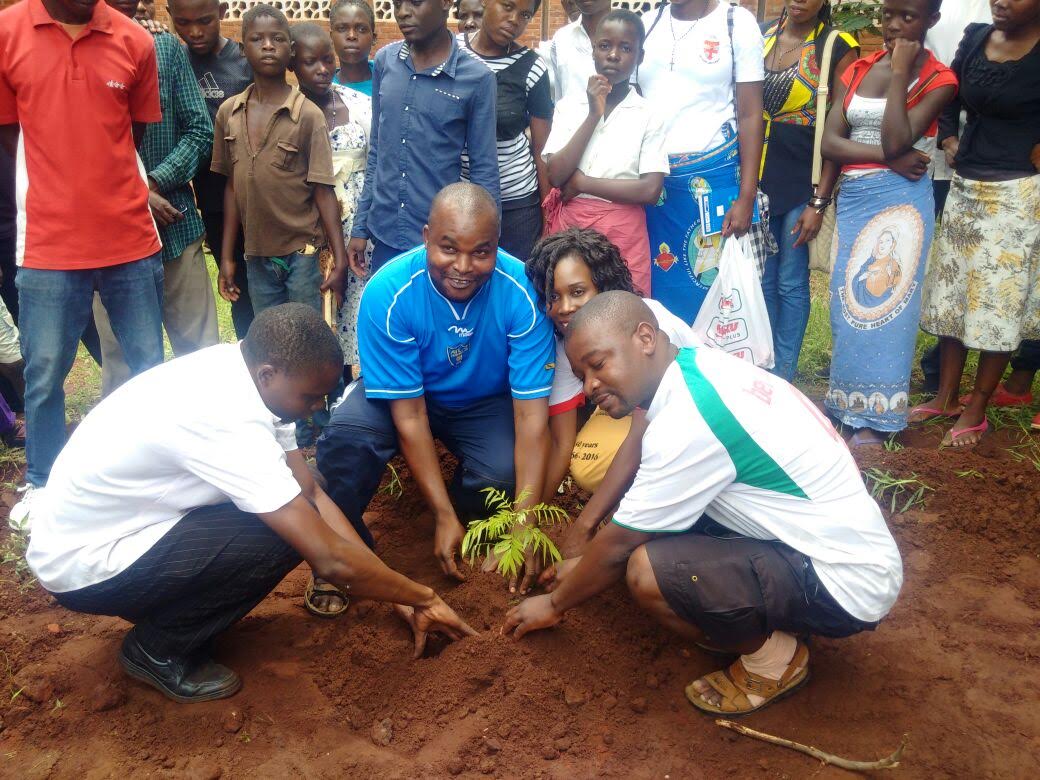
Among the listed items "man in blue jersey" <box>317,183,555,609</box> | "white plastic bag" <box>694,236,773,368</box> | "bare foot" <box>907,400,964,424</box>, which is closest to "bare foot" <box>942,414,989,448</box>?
"bare foot" <box>907,400,964,424</box>

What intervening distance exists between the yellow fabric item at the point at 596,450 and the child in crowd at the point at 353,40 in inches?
86.4

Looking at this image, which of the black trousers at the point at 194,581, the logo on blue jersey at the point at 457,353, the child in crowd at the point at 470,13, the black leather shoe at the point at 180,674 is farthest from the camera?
the child in crowd at the point at 470,13

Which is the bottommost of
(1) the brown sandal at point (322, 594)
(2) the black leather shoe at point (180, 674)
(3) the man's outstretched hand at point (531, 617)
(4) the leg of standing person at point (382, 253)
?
(1) the brown sandal at point (322, 594)

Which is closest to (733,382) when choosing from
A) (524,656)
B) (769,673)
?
(769,673)

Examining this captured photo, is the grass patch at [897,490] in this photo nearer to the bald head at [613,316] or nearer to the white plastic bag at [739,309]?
the white plastic bag at [739,309]

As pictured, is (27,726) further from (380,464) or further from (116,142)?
(116,142)

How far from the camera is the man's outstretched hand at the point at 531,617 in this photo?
9.53 feet

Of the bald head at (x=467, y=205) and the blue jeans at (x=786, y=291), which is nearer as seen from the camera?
the bald head at (x=467, y=205)

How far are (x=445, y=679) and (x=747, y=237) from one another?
248cm

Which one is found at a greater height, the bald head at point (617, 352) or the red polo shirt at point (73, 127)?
the red polo shirt at point (73, 127)

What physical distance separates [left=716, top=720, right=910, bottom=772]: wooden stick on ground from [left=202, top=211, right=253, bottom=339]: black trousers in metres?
3.18

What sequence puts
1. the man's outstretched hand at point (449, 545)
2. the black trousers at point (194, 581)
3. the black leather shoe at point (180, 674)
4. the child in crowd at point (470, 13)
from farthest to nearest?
the child in crowd at point (470, 13) < the man's outstretched hand at point (449, 545) < the black leather shoe at point (180, 674) < the black trousers at point (194, 581)

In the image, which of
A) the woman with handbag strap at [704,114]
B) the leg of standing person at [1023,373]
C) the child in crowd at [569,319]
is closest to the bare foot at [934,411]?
the leg of standing person at [1023,373]

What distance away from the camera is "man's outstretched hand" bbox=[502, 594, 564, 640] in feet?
9.53
